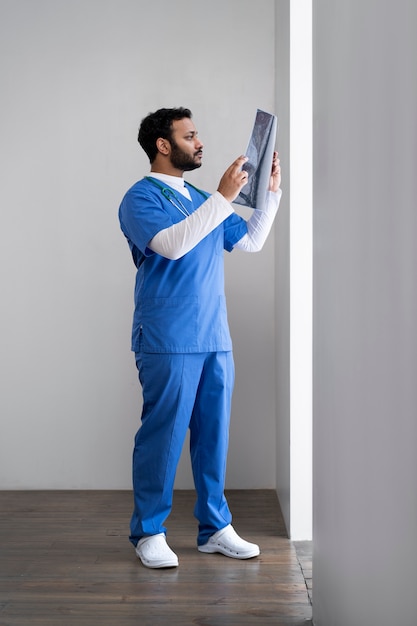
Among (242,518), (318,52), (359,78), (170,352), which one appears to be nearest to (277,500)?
(242,518)

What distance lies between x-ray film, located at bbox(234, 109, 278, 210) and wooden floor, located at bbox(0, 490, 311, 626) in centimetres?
106

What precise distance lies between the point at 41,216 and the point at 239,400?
109cm

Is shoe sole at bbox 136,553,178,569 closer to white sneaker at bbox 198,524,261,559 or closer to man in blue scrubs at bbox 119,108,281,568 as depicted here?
man in blue scrubs at bbox 119,108,281,568

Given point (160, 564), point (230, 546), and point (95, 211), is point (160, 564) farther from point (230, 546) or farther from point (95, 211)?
point (95, 211)

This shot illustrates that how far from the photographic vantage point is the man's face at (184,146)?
2291mm

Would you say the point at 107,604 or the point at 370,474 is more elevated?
the point at 370,474

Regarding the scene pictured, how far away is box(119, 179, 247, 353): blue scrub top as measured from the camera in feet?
7.08

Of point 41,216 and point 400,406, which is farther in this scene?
point 41,216

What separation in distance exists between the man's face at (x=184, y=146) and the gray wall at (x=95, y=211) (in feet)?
2.30

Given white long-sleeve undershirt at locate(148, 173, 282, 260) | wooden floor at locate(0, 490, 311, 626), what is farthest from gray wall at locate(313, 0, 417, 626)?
white long-sleeve undershirt at locate(148, 173, 282, 260)

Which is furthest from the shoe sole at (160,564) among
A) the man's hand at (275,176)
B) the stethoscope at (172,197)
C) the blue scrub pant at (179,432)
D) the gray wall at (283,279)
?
the man's hand at (275,176)

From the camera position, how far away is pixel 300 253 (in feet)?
7.91

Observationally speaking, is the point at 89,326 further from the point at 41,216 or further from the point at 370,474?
the point at 370,474

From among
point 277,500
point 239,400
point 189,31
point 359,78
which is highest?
point 189,31
